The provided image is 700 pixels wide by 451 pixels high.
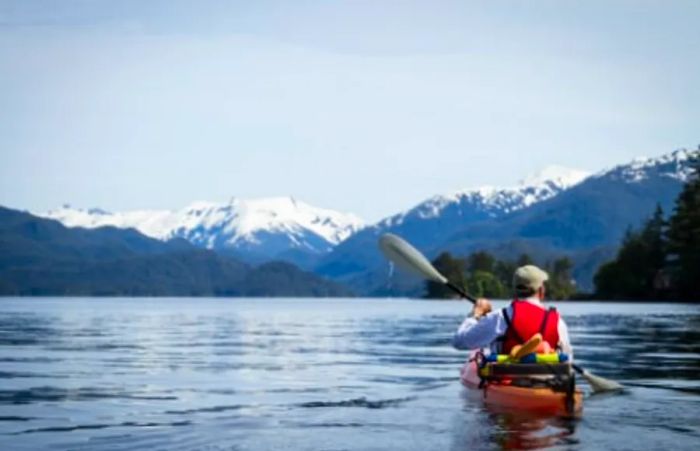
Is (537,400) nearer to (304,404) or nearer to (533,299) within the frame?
(533,299)

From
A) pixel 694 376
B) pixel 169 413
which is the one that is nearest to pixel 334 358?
pixel 694 376

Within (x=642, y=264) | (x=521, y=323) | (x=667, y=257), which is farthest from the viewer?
(x=667, y=257)

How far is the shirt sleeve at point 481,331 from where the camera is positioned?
19469mm

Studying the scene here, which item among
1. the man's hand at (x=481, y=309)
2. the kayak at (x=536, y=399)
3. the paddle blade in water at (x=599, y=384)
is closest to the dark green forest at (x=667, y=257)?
the paddle blade in water at (x=599, y=384)

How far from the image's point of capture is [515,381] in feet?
65.7

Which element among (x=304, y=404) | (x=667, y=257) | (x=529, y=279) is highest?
(x=667, y=257)

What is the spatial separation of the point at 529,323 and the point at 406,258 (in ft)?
20.6

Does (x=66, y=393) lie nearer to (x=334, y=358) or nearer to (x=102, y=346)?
(x=334, y=358)

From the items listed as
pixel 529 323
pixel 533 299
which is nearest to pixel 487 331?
pixel 529 323

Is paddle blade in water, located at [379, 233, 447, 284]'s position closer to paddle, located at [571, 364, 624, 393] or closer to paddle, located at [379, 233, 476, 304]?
paddle, located at [379, 233, 476, 304]

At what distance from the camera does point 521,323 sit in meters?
19.4

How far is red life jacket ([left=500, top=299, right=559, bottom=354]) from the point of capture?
63.4 feet

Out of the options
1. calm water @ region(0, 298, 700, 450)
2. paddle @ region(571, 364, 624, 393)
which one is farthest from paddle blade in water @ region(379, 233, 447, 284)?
paddle @ region(571, 364, 624, 393)

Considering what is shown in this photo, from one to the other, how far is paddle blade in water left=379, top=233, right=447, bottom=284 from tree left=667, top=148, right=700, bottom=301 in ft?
454
